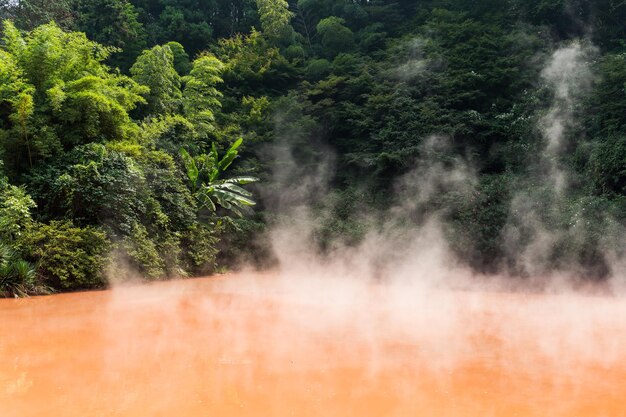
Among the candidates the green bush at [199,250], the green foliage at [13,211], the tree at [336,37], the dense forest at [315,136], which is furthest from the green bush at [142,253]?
the tree at [336,37]

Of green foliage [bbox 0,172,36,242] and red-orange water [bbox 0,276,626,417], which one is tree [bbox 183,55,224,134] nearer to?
green foliage [bbox 0,172,36,242]

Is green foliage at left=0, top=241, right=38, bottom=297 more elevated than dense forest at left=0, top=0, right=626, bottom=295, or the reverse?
dense forest at left=0, top=0, right=626, bottom=295

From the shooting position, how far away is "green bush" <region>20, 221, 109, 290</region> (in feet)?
30.1

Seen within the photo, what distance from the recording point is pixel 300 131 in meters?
16.6


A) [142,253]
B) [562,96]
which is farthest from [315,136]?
[142,253]

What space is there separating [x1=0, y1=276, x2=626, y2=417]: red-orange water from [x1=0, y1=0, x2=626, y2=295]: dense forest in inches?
86.7

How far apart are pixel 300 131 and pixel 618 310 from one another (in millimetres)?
10742

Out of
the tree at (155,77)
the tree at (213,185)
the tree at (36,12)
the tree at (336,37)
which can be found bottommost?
the tree at (213,185)

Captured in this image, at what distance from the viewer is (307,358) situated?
5.11 metres

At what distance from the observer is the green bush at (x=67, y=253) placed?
Answer: 30.1 feet

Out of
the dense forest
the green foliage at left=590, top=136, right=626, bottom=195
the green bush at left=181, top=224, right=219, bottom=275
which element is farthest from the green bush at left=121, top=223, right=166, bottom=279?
the green foliage at left=590, top=136, right=626, bottom=195

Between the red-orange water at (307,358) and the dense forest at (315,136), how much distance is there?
7.23ft

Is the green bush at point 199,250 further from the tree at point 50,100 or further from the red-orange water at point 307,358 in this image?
the red-orange water at point 307,358

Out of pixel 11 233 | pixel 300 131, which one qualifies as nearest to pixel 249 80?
pixel 300 131
